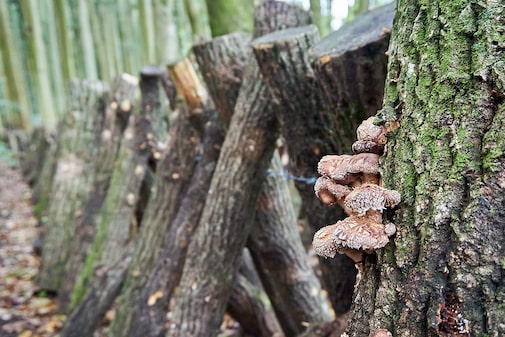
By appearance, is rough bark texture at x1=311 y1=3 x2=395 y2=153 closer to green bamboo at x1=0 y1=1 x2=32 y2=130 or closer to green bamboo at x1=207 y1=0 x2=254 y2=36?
green bamboo at x1=207 y1=0 x2=254 y2=36

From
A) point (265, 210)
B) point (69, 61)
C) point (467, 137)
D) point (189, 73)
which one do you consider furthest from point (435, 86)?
point (69, 61)

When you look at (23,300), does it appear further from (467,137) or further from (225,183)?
(467,137)

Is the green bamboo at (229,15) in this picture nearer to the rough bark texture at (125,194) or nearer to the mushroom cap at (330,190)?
the rough bark texture at (125,194)

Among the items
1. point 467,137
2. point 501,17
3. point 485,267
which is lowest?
point 485,267

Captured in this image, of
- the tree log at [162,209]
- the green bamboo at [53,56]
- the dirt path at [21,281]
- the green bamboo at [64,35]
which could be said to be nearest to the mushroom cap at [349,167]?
the tree log at [162,209]

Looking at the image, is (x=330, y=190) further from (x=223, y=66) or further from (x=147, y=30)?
(x=147, y=30)

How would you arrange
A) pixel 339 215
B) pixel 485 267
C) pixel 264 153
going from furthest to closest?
pixel 264 153
pixel 339 215
pixel 485 267
